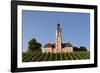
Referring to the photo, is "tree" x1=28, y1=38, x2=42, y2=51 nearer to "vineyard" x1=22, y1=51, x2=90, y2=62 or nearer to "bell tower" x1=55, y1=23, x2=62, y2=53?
"vineyard" x1=22, y1=51, x2=90, y2=62

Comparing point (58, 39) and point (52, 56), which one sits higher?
point (58, 39)

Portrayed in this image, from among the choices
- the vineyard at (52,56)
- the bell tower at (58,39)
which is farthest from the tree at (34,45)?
the bell tower at (58,39)

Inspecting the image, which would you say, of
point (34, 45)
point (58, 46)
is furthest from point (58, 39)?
point (34, 45)

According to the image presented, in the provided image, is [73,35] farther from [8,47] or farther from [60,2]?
[8,47]

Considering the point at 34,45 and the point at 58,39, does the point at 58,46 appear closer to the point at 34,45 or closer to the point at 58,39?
the point at 58,39

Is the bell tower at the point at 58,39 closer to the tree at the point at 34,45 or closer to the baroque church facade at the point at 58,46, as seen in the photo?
the baroque church facade at the point at 58,46

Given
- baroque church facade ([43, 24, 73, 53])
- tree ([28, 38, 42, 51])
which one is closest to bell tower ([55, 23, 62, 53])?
baroque church facade ([43, 24, 73, 53])
